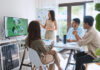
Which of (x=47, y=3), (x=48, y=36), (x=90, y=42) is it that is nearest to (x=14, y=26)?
(x=48, y=36)

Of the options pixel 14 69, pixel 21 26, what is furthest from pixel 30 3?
pixel 14 69

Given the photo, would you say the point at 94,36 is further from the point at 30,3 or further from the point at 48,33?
the point at 30,3

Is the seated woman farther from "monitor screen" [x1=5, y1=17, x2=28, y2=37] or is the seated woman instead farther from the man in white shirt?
"monitor screen" [x1=5, y1=17, x2=28, y2=37]

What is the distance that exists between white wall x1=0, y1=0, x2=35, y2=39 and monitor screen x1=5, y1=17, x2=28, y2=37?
0.25 m

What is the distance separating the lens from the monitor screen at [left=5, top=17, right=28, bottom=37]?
9.92 ft

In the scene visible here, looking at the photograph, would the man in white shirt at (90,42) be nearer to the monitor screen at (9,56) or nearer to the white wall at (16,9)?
the monitor screen at (9,56)

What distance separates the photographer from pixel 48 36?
385 cm

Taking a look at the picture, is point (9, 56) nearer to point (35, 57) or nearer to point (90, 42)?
point (35, 57)

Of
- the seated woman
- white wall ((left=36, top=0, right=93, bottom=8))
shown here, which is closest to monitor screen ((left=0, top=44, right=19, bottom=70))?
the seated woman

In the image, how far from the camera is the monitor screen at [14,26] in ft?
9.92

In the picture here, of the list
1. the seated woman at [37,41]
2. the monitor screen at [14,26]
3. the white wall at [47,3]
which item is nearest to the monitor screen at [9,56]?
the monitor screen at [14,26]

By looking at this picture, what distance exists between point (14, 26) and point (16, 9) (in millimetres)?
799

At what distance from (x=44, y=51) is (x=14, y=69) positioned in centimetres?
144

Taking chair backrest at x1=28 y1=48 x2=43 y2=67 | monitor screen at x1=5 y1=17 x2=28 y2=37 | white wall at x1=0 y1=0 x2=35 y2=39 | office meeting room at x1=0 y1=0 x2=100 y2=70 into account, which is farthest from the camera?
white wall at x1=0 y1=0 x2=35 y2=39
